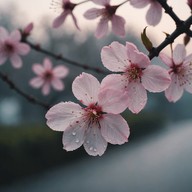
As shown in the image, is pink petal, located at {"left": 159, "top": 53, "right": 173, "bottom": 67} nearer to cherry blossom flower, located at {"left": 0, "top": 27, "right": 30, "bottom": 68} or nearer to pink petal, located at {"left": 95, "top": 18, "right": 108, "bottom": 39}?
pink petal, located at {"left": 95, "top": 18, "right": 108, "bottom": 39}

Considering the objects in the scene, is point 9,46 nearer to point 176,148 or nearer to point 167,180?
point 167,180

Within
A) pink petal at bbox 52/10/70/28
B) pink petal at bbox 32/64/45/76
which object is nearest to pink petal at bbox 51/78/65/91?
pink petal at bbox 32/64/45/76

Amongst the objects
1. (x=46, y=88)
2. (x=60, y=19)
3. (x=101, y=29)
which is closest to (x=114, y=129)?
(x=101, y=29)

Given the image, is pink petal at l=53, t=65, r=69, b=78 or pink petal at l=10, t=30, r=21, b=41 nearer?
pink petal at l=10, t=30, r=21, b=41

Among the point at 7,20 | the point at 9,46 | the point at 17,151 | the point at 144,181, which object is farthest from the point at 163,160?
the point at 7,20

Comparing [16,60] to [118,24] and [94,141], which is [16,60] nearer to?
[118,24]

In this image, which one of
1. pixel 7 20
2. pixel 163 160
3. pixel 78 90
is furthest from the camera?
pixel 7 20
